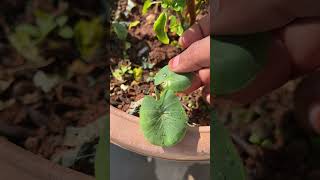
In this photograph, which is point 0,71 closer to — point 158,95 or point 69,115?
point 69,115

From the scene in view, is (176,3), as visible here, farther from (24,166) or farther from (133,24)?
(24,166)

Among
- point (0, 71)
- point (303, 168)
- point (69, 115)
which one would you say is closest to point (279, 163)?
point (303, 168)

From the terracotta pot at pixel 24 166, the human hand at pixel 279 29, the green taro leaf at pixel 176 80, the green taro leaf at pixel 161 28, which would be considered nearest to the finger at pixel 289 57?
the human hand at pixel 279 29

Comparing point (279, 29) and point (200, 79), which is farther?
point (200, 79)

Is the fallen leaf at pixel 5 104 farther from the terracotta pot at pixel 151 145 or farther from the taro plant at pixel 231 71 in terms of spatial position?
the taro plant at pixel 231 71

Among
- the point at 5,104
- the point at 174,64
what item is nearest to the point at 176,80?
the point at 174,64

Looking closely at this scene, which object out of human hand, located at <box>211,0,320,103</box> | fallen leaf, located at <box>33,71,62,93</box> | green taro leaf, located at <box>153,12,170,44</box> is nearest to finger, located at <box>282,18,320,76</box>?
human hand, located at <box>211,0,320,103</box>
